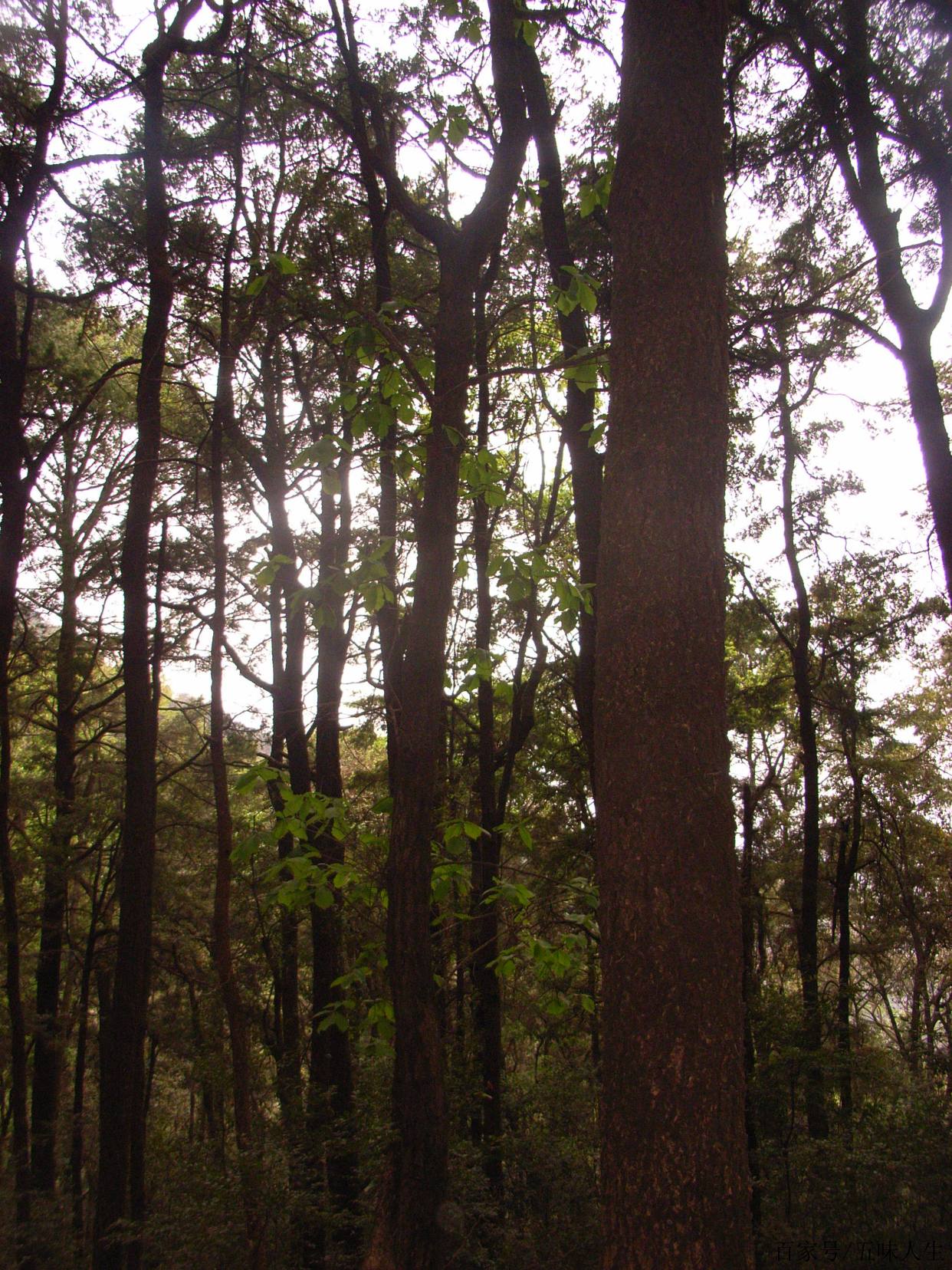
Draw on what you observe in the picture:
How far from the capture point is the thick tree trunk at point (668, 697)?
2.04 metres

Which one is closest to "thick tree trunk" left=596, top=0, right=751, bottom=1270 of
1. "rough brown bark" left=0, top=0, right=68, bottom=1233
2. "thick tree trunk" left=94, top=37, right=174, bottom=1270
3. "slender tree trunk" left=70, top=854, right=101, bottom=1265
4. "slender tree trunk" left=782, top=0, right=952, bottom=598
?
"slender tree trunk" left=782, top=0, right=952, bottom=598

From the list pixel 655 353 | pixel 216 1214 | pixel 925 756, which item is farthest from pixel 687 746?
pixel 925 756

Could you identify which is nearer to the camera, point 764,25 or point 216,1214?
point 216,1214

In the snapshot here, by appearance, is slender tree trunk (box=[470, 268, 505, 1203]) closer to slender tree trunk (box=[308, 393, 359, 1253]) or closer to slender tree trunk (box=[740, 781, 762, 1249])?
slender tree trunk (box=[308, 393, 359, 1253])

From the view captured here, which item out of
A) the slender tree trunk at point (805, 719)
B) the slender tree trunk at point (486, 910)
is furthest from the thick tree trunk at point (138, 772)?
the slender tree trunk at point (805, 719)

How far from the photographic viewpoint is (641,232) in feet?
9.07

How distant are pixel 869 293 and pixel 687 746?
7.99 m

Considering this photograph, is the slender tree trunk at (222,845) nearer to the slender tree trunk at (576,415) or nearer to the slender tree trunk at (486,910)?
the slender tree trunk at (486,910)

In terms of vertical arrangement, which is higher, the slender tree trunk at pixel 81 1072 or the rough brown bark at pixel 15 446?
the rough brown bark at pixel 15 446

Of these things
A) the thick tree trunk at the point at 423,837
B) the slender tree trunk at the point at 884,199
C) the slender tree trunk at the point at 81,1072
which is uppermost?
the slender tree trunk at the point at 884,199

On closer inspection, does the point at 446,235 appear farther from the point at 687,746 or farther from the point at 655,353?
the point at 687,746

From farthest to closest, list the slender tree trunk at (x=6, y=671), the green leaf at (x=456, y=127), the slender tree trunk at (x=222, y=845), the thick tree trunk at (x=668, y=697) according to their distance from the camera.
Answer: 1. the slender tree trunk at (x=6, y=671)
2. the slender tree trunk at (x=222, y=845)
3. the green leaf at (x=456, y=127)
4. the thick tree trunk at (x=668, y=697)

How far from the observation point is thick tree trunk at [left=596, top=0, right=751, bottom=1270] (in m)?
2.04

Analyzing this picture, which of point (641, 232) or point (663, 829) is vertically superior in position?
point (641, 232)
